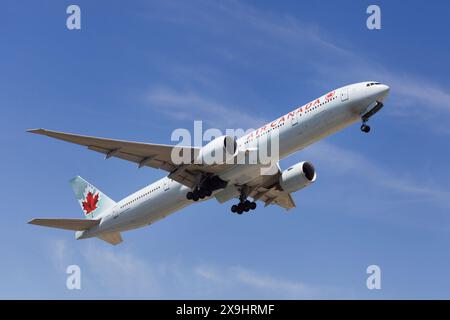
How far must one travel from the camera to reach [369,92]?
117 feet

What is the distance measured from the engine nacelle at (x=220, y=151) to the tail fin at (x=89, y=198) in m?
11.6

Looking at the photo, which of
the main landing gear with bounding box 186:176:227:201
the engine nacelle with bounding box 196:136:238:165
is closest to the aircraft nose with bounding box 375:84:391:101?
the engine nacelle with bounding box 196:136:238:165

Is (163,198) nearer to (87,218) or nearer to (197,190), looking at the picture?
(197,190)

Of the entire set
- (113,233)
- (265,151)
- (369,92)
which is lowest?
(113,233)

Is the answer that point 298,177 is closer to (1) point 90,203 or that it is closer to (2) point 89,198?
(1) point 90,203

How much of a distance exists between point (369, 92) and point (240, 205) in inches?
443

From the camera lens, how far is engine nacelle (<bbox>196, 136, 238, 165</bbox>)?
1441 inches

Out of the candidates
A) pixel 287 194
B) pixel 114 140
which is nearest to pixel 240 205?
pixel 287 194

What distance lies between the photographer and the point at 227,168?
126 ft

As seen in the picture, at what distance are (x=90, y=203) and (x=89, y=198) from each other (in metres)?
0.54

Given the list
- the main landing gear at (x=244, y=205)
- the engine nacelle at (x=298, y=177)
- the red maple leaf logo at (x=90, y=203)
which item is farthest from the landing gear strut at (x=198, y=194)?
the red maple leaf logo at (x=90, y=203)

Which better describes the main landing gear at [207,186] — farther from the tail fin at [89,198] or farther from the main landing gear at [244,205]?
the tail fin at [89,198]

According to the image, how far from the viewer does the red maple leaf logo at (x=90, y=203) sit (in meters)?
48.4

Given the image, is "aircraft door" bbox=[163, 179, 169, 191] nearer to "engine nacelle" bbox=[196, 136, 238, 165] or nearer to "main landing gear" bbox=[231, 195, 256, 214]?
"engine nacelle" bbox=[196, 136, 238, 165]
